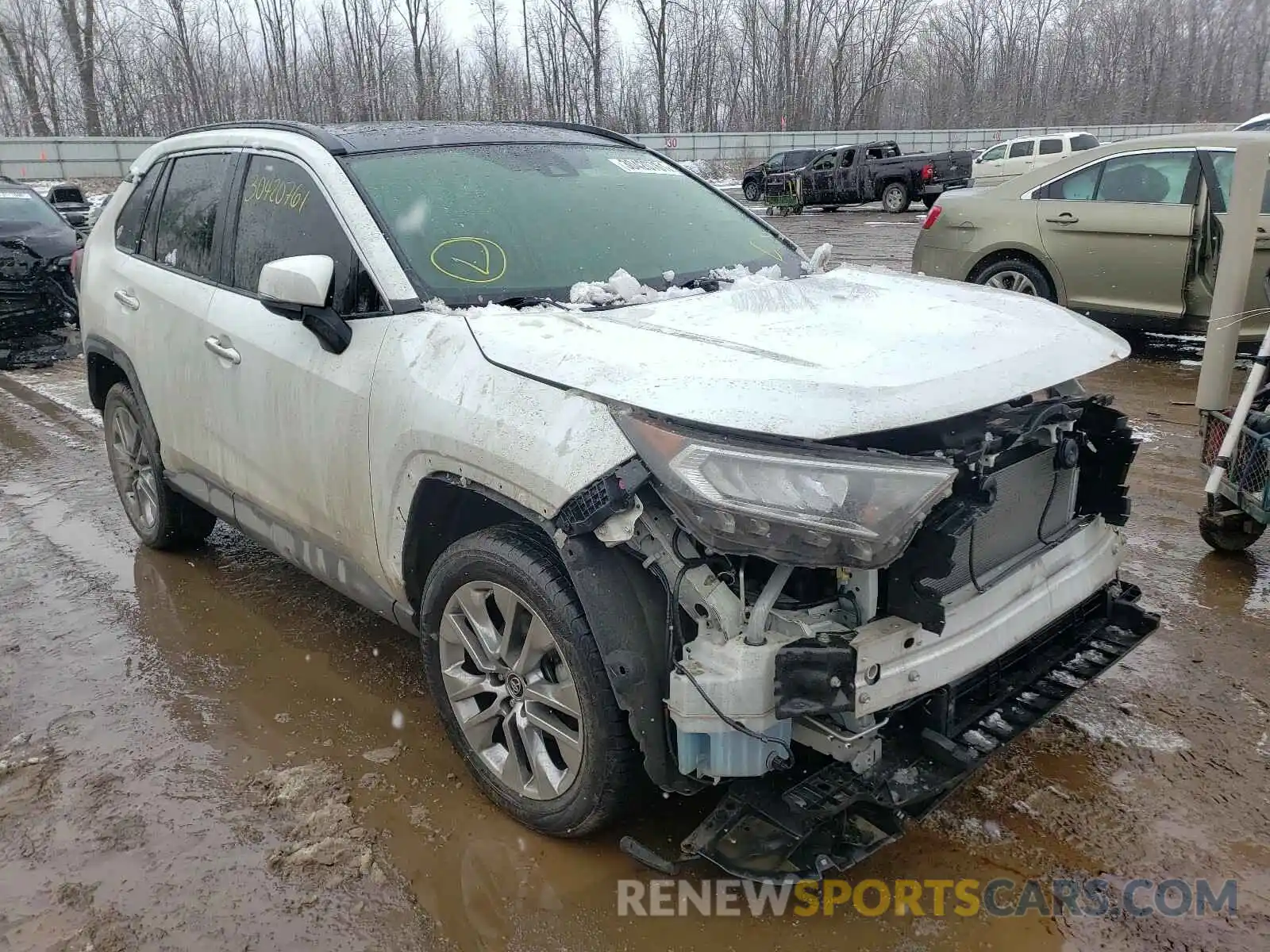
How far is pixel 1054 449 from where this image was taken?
8.53 feet

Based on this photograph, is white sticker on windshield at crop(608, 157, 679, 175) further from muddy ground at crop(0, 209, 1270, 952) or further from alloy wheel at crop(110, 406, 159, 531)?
alloy wheel at crop(110, 406, 159, 531)

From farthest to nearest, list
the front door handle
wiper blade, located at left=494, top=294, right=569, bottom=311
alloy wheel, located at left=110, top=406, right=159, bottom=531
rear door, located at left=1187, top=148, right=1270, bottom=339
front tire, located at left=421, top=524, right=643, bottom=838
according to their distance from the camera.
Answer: rear door, located at left=1187, top=148, right=1270, bottom=339
alloy wheel, located at left=110, top=406, right=159, bottom=531
the front door handle
wiper blade, located at left=494, top=294, right=569, bottom=311
front tire, located at left=421, top=524, right=643, bottom=838

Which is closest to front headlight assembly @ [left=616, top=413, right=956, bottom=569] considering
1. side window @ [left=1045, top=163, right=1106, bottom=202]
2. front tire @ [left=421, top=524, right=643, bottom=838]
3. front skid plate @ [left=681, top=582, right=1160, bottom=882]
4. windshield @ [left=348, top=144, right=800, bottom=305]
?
front tire @ [left=421, top=524, right=643, bottom=838]

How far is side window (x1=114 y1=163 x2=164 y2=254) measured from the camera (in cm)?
448

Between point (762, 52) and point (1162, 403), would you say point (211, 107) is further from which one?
point (1162, 403)

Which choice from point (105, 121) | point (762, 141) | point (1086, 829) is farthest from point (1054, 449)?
point (105, 121)

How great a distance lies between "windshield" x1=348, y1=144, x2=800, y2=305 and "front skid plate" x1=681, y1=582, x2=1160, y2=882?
1606 mm

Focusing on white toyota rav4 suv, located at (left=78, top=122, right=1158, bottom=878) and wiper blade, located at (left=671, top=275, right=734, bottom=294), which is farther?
wiper blade, located at (left=671, top=275, right=734, bottom=294)

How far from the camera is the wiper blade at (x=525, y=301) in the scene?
2904mm

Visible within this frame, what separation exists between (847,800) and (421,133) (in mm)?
2723

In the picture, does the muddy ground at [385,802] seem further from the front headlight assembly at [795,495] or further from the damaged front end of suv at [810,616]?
the front headlight assembly at [795,495]

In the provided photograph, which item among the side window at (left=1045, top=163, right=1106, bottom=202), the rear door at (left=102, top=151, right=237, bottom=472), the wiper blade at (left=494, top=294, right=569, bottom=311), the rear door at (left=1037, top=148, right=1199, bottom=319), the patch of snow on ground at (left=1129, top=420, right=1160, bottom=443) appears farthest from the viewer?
the side window at (left=1045, top=163, right=1106, bottom=202)

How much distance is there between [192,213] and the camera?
13.4 ft

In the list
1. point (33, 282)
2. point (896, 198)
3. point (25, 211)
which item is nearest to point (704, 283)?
point (33, 282)
